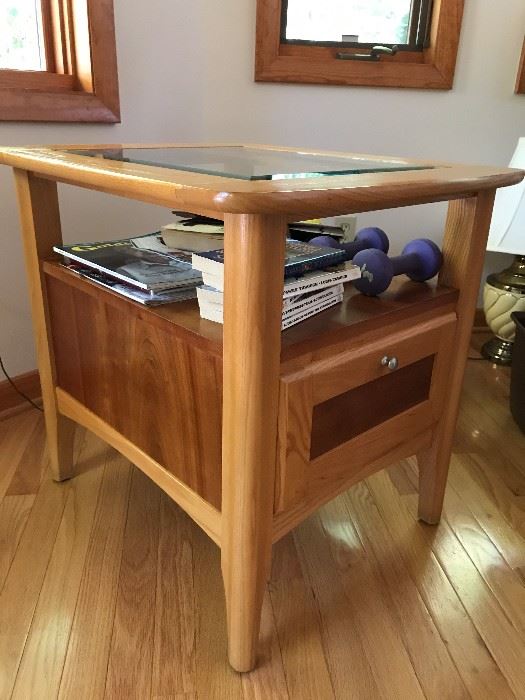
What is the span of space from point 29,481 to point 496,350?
1363 mm

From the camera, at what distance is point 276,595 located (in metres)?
0.92

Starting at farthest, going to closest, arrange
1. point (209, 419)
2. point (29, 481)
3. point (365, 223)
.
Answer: point (365, 223), point (29, 481), point (209, 419)

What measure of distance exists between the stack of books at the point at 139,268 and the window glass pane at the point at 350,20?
0.91 metres

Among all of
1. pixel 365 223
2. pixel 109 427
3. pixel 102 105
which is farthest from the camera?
→ pixel 365 223

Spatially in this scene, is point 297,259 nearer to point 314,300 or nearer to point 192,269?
point 314,300

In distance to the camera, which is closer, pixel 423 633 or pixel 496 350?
pixel 423 633

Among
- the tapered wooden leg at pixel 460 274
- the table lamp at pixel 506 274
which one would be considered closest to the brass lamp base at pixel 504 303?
the table lamp at pixel 506 274

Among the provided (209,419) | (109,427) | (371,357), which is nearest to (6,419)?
(109,427)

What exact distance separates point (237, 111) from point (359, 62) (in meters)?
0.36

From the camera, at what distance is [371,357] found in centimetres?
78

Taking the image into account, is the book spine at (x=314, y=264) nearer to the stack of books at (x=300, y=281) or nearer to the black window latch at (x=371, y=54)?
the stack of books at (x=300, y=281)

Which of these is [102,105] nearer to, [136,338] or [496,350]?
[136,338]

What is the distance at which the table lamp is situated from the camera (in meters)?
1.58

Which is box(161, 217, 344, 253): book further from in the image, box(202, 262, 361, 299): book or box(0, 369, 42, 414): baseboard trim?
box(0, 369, 42, 414): baseboard trim
